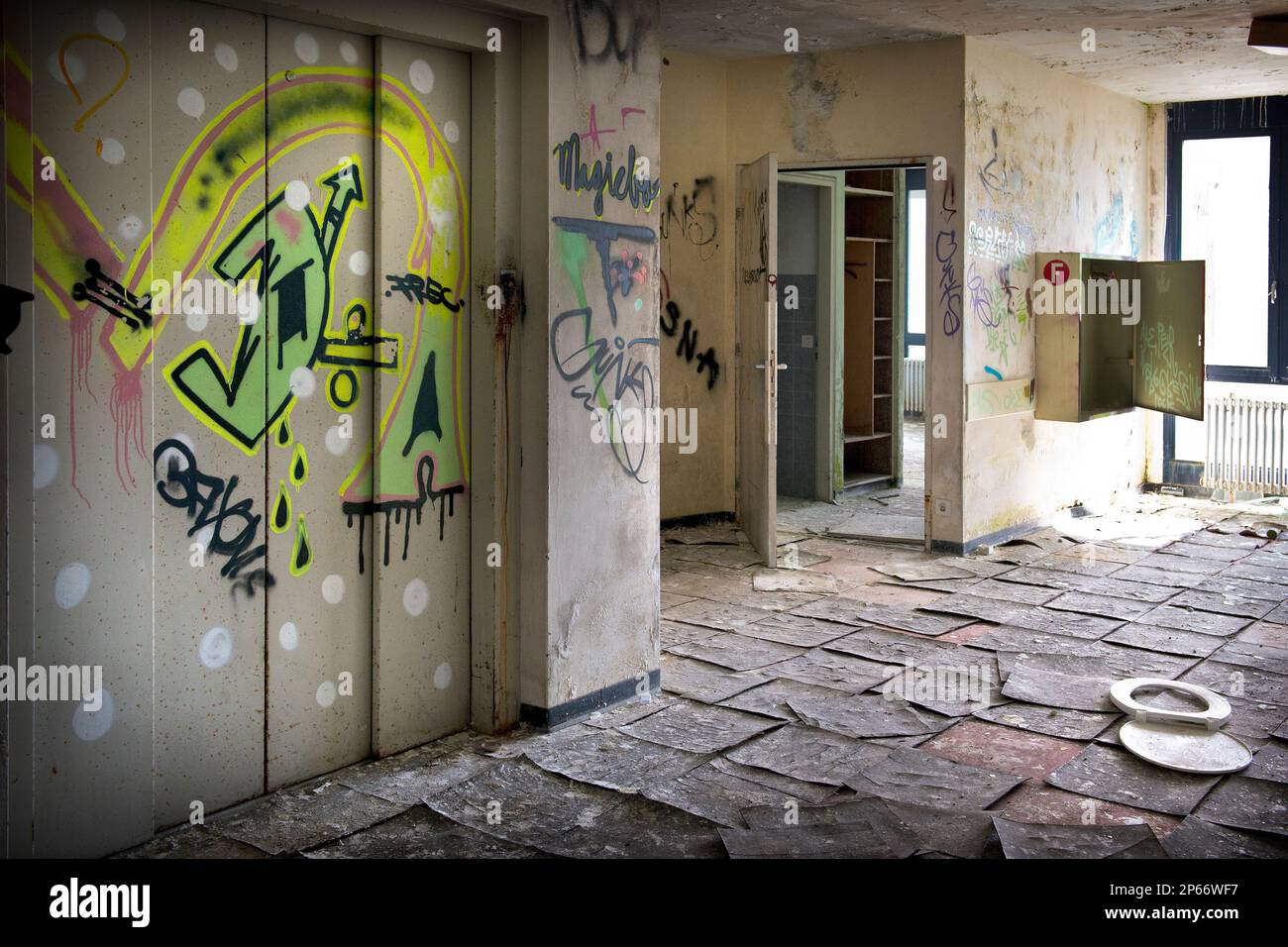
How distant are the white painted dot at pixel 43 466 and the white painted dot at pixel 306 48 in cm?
142

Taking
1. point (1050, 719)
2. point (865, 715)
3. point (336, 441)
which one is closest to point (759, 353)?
point (865, 715)

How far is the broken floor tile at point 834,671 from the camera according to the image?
4.78m

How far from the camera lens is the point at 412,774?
12.5 ft

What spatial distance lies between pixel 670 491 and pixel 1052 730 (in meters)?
3.98

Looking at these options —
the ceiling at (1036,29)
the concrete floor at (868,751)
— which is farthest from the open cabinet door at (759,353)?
the ceiling at (1036,29)

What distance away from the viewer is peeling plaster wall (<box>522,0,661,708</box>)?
415 centimetres

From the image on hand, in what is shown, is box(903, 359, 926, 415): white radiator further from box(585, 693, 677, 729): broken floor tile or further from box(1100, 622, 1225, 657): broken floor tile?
box(585, 693, 677, 729): broken floor tile

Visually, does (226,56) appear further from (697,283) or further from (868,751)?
(697,283)

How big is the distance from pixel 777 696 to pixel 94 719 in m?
2.48

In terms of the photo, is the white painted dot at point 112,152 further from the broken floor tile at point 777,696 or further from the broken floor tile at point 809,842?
the broken floor tile at point 777,696

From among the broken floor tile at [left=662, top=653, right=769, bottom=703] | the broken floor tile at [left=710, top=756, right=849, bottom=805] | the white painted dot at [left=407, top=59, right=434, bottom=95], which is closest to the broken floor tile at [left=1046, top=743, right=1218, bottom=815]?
the broken floor tile at [left=710, top=756, right=849, bottom=805]

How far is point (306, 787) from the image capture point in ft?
12.1

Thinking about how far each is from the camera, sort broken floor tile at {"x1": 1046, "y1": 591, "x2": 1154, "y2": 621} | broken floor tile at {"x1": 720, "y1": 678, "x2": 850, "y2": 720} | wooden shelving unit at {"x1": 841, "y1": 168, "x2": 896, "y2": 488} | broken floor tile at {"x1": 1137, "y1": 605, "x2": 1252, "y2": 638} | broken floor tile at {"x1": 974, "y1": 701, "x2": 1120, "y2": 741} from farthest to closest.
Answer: wooden shelving unit at {"x1": 841, "y1": 168, "x2": 896, "y2": 488}, broken floor tile at {"x1": 1046, "y1": 591, "x2": 1154, "y2": 621}, broken floor tile at {"x1": 1137, "y1": 605, "x2": 1252, "y2": 638}, broken floor tile at {"x1": 720, "y1": 678, "x2": 850, "y2": 720}, broken floor tile at {"x1": 974, "y1": 701, "x2": 1120, "y2": 741}

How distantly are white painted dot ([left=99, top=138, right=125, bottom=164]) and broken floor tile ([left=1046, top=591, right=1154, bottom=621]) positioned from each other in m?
4.71
